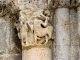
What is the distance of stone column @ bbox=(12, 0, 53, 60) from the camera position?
258cm

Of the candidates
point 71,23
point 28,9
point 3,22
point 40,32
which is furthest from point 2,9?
point 71,23

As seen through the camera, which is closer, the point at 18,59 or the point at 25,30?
the point at 25,30

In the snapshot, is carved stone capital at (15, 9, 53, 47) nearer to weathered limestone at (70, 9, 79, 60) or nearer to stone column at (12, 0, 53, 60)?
stone column at (12, 0, 53, 60)

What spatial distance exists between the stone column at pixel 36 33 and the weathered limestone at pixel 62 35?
67 millimetres

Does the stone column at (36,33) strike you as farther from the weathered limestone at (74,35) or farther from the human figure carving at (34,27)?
the weathered limestone at (74,35)

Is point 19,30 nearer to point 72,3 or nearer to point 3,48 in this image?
point 3,48

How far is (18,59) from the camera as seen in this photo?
283 cm

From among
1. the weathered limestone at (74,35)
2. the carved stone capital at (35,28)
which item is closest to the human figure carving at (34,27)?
the carved stone capital at (35,28)

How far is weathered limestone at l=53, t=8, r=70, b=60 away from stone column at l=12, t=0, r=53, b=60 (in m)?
0.07

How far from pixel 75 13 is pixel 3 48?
2.49 ft

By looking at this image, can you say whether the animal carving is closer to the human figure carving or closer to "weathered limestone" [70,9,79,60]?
the human figure carving

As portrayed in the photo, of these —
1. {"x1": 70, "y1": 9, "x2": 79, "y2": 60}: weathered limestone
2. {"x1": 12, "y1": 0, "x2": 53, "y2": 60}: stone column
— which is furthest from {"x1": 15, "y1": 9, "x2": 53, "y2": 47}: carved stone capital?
{"x1": 70, "y1": 9, "x2": 79, "y2": 60}: weathered limestone

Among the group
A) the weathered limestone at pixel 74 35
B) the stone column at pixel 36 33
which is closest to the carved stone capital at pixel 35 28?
the stone column at pixel 36 33

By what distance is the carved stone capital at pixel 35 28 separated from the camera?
8.46ft
